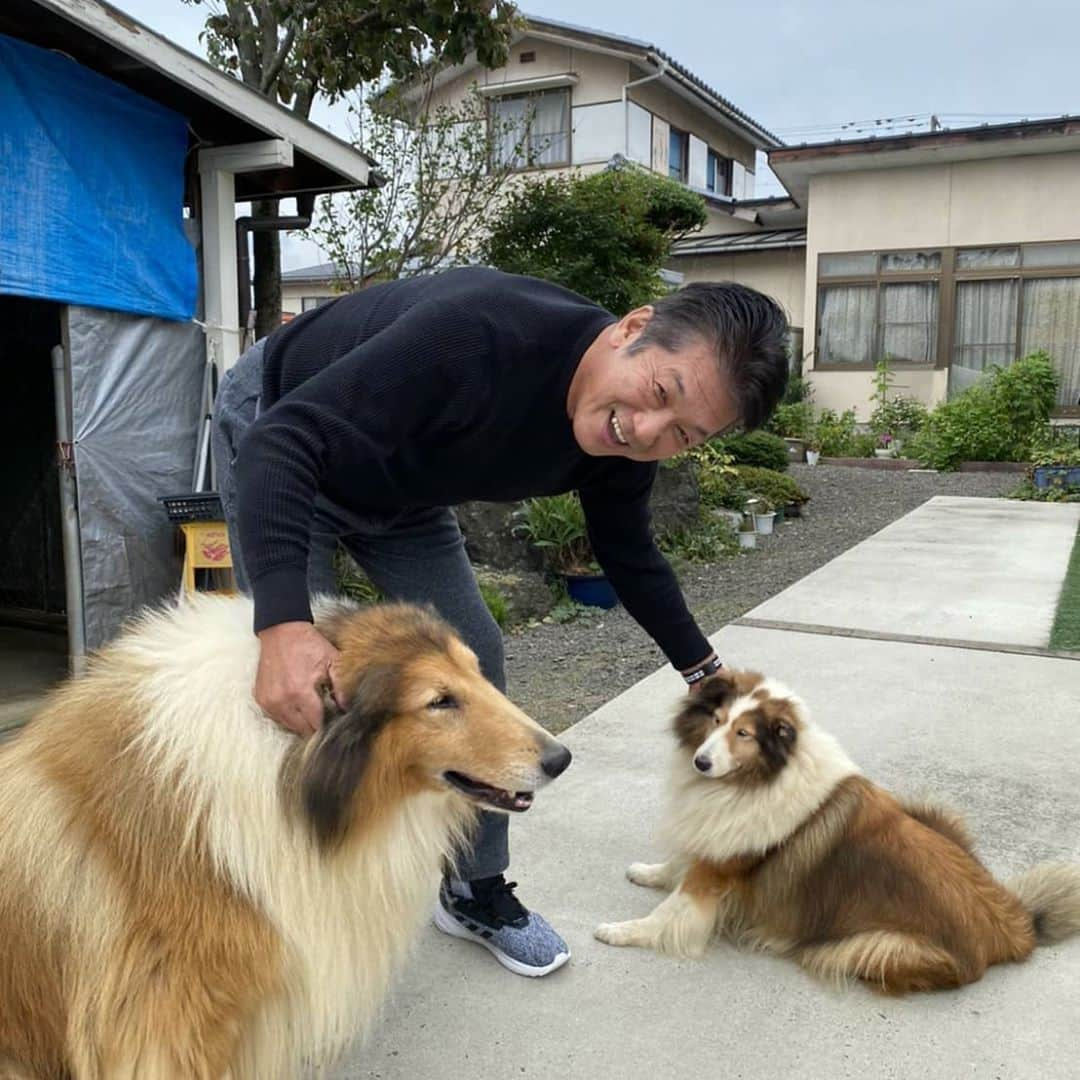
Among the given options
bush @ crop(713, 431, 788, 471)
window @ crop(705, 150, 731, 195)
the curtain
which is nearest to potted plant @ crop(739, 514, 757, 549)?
bush @ crop(713, 431, 788, 471)

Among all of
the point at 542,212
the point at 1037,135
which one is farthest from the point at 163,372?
the point at 1037,135

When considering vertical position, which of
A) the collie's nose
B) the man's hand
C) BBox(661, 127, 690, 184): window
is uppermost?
BBox(661, 127, 690, 184): window

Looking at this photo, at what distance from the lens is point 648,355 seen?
201cm

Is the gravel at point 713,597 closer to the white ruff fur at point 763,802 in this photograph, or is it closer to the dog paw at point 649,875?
the dog paw at point 649,875

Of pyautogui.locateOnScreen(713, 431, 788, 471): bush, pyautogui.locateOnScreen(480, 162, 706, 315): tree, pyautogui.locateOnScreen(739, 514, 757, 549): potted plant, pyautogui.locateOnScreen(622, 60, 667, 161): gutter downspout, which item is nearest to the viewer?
pyautogui.locateOnScreen(739, 514, 757, 549): potted plant

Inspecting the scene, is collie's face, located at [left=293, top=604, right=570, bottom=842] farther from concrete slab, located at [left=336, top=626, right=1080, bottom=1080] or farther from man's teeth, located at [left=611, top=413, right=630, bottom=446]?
concrete slab, located at [left=336, top=626, right=1080, bottom=1080]

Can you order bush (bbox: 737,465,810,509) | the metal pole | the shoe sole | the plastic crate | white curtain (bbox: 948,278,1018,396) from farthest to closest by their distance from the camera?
1. white curtain (bbox: 948,278,1018,396)
2. bush (bbox: 737,465,810,509)
3. the plastic crate
4. the metal pole
5. the shoe sole

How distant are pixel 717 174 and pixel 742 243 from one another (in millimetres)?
5419

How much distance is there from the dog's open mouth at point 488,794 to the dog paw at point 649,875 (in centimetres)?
145

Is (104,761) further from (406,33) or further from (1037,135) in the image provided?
(1037,135)

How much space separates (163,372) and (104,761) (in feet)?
14.0

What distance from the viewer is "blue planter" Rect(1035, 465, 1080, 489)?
1205 cm

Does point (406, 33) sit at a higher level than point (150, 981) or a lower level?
higher

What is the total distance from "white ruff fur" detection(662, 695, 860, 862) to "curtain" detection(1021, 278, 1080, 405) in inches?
624
